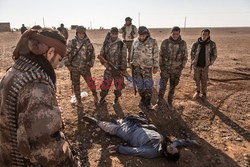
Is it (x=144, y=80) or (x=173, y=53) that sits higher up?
(x=173, y=53)

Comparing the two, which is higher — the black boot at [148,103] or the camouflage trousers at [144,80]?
the camouflage trousers at [144,80]

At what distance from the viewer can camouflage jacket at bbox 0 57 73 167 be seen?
47.8 inches

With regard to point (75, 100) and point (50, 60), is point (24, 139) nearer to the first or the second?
point (50, 60)

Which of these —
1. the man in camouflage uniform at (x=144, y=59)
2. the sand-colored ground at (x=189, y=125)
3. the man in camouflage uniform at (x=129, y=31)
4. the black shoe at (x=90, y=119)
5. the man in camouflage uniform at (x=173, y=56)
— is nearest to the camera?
the sand-colored ground at (x=189, y=125)

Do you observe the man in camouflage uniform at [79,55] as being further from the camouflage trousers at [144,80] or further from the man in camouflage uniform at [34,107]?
the man in camouflage uniform at [34,107]

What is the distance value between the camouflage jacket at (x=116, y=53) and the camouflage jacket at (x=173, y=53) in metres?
1.06

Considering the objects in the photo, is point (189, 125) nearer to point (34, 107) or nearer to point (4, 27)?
point (34, 107)

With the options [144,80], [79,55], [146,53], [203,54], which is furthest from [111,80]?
[203,54]

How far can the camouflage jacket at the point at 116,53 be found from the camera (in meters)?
5.16

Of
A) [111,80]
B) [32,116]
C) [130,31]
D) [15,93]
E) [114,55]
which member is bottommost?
[111,80]

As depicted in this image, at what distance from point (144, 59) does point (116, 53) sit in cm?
78

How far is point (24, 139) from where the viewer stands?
122 cm

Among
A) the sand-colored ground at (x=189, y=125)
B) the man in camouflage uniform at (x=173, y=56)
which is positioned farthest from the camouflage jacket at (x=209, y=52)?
the sand-colored ground at (x=189, y=125)

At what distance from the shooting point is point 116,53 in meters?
5.20
